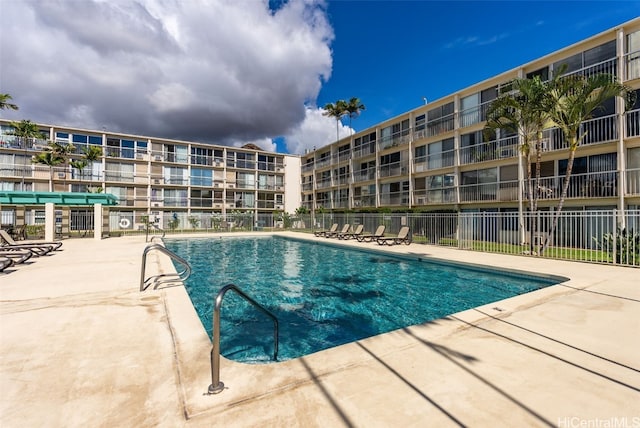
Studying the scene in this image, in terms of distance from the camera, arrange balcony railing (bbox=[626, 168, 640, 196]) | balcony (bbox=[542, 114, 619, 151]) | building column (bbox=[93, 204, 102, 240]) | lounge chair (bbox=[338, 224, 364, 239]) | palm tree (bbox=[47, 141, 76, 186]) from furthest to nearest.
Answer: palm tree (bbox=[47, 141, 76, 186]), lounge chair (bbox=[338, 224, 364, 239]), building column (bbox=[93, 204, 102, 240]), balcony (bbox=[542, 114, 619, 151]), balcony railing (bbox=[626, 168, 640, 196])

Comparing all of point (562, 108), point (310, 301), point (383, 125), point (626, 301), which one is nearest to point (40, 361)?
point (310, 301)

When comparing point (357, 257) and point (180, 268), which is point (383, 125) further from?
point (180, 268)

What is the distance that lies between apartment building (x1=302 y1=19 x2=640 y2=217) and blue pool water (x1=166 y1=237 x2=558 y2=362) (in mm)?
7709

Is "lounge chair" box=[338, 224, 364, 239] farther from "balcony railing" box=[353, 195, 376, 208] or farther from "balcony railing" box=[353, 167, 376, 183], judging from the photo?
"balcony railing" box=[353, 167, 376, 183]

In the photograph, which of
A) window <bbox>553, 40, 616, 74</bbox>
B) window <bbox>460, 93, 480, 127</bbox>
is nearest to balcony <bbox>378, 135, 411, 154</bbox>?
window <bbox>460, 93, 480, 127</bbox>

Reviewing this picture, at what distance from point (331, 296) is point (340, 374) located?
16.2 ft

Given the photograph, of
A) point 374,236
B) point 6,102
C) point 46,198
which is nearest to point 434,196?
point 374,236

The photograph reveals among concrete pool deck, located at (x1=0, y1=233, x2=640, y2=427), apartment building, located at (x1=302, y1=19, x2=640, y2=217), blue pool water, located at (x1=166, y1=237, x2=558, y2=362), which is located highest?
apartment building, located at (x1=302, y1=19, x2=640, y2=217)

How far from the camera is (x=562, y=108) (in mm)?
11797

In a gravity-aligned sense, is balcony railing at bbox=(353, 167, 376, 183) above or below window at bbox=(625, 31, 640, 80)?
below

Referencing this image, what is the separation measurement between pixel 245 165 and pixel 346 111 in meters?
18.3

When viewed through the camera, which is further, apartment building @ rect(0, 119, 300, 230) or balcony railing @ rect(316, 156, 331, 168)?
balcony railing @ rect(316, 156, 331, 168)

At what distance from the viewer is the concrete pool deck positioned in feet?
7.83

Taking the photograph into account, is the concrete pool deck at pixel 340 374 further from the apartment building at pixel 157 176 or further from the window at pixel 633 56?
the apartment building at pixel 157 176
